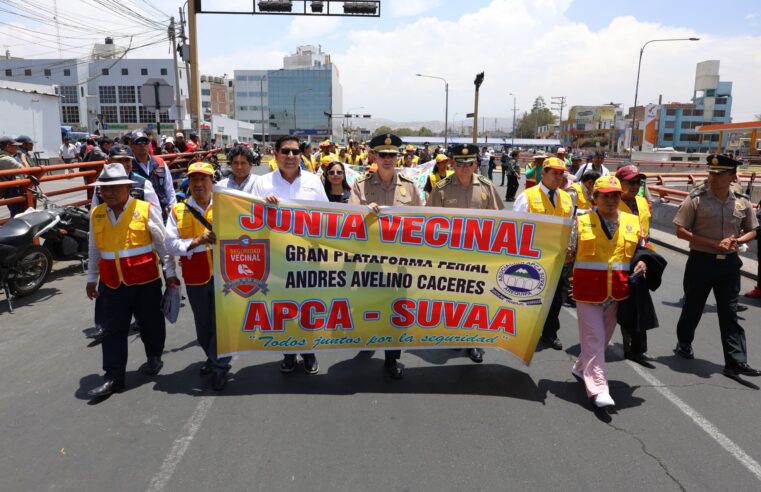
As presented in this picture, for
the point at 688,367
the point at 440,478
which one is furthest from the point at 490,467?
the point at 688,367

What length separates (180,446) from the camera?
3.41 m

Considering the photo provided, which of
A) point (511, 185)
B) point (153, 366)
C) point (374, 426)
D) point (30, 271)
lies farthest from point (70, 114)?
point (374, 426)

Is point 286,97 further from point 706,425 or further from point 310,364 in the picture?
point 706,425

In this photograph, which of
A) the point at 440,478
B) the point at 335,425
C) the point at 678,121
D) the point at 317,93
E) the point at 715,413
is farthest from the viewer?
the point at 317,93

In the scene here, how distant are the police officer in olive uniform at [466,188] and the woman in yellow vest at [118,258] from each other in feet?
8.55

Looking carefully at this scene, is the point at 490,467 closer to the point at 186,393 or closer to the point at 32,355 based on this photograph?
the point at 186,393


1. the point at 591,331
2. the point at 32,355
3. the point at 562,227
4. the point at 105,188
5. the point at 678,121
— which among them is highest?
the point at 678,121

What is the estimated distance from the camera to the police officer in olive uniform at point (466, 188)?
504 centimetres

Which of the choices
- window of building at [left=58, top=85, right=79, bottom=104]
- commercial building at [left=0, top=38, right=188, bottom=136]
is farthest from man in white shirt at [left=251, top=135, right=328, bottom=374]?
window of building at [left=58, top=85, right=79, bottom=104]

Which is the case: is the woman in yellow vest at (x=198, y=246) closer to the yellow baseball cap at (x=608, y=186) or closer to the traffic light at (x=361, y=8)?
the yellow baseball cap at (x=608, y=186)

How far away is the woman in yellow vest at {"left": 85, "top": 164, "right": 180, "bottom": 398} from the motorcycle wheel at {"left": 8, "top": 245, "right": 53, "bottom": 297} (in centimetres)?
308

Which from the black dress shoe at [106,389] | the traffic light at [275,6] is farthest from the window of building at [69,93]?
the black dress shoe at [106,389]

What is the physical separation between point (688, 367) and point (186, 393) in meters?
4.45

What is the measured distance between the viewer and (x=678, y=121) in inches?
4058
